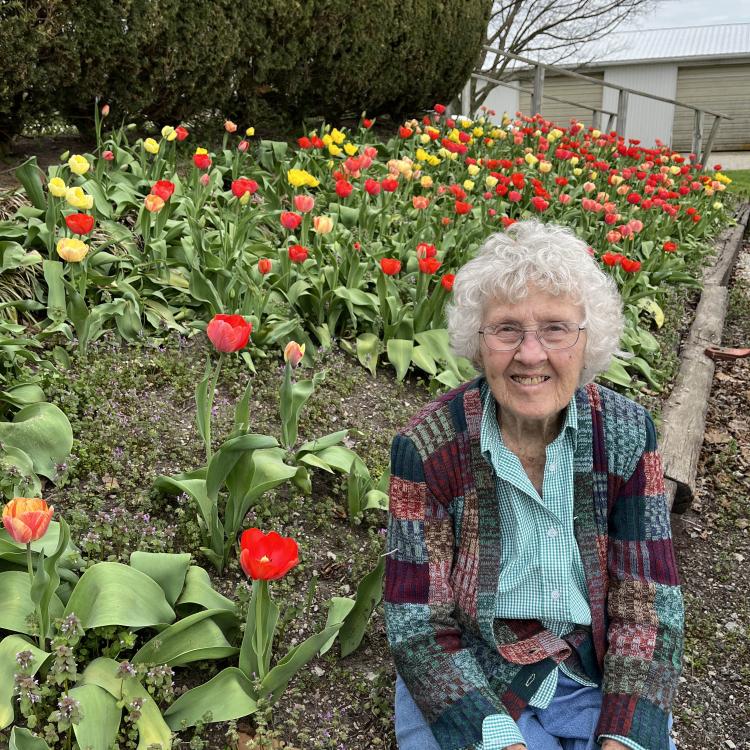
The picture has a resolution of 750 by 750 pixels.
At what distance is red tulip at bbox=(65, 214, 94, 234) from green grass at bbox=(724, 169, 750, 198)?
36.2 ft

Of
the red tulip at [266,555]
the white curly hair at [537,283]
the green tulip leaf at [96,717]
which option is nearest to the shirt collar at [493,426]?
the white curly hair at [537,283]

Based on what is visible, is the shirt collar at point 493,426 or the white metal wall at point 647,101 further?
the white metal wall at point 647,101

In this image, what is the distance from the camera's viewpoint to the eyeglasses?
1825 mm

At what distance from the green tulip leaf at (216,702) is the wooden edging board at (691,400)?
1.96 m

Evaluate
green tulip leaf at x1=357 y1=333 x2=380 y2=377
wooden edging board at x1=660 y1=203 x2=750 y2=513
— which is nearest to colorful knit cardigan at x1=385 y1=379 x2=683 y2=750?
wooden edging board at x1=660 y1=203 x2=750 y2=513

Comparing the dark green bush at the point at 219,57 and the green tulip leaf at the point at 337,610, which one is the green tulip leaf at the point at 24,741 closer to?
the green tulip leaf at the point at 337,610

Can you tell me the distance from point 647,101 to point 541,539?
28.1m

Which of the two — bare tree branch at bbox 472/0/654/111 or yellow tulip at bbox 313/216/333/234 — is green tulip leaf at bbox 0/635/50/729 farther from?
bare tree branch at bbox 472/0/654/111

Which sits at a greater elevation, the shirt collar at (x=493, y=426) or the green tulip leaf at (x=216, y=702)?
the shirt collar at (x=493, y=426)

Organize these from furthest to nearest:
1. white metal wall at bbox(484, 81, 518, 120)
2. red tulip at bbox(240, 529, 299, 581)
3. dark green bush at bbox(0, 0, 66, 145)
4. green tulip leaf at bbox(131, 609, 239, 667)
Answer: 1. white metal wall at bbox(484, 81, 518, 120)
2. dark green bush at bbox(0, 0, 66, 145)
3. green tulip leaf at bbox(131, 609, 239, 667)
4. red tulip at bbox(240, 529, 299, 581)

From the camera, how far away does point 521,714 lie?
6.10 feet

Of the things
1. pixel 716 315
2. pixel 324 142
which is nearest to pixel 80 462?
pixel 324 142

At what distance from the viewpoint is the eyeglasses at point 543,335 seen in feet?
5.99

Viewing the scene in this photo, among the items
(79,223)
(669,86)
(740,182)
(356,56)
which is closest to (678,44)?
(669,86)
